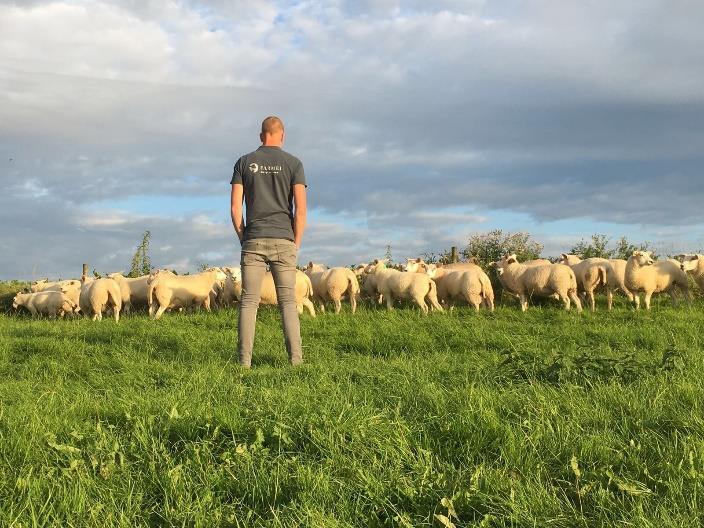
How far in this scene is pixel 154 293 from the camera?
18.5m

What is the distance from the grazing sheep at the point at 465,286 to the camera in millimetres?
17312

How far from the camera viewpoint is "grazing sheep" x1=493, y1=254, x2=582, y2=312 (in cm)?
1698

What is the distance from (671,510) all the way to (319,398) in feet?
9.41

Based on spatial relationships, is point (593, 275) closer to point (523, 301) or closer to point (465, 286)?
point (523, 301)

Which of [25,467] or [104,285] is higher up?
[104,285]

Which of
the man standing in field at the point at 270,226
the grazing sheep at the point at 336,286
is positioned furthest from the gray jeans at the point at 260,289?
the grazing sheep at the point at 336,286

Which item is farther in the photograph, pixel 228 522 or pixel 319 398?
pixel 319 398

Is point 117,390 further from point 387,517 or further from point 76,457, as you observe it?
point 387,517

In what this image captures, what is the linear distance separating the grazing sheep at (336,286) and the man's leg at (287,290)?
939cm

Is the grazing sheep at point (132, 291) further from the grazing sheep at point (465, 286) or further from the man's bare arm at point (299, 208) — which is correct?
the man's bare arm at point (299, 208)

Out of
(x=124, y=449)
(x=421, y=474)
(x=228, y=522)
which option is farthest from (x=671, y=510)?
(x=124, y=449)

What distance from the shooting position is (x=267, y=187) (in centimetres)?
816

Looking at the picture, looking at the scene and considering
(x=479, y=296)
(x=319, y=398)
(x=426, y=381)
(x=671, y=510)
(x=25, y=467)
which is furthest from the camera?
(x=479, y=296)

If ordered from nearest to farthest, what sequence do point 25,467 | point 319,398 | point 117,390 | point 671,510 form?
point 671,510
point 25,467
point 319,398
point 117,390
